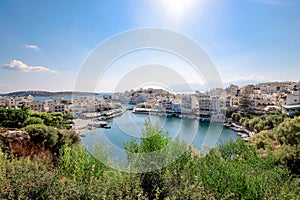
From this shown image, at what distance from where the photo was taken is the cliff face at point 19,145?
14.4ft

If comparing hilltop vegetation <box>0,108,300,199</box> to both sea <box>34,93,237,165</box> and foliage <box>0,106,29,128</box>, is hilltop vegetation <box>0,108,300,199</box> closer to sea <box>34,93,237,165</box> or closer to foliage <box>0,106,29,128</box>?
sea <box>34,93,237,165</box>

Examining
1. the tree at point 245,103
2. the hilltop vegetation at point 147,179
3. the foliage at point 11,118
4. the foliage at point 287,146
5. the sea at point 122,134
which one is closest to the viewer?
the hilltop vegetation at point 147,179

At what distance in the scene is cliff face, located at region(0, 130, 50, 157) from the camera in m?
4.39

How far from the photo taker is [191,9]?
3.91 m

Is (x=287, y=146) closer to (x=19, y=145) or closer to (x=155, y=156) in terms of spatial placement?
(x=155, y=156)

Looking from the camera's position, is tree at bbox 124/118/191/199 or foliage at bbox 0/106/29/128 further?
foliage at bbox 0/106/29/128

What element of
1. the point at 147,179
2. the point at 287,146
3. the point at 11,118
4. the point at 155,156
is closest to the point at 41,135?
the point at 11,118

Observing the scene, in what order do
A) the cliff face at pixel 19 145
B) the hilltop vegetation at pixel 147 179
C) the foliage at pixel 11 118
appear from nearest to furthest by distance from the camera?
the hilltop vegetation at pixel 147 179 → the cliff face at pixel 19 145 → the foliage at pixel 11 118

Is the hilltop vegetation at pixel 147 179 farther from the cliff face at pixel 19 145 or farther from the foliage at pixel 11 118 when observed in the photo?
the foliage at pixel 11 118

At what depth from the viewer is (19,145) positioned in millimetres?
4648

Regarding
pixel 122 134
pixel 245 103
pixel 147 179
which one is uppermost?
pixel 245 103

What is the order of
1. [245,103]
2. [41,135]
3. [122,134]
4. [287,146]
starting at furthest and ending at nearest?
[245,103] → [287,146] → [41,135] → [122,134]

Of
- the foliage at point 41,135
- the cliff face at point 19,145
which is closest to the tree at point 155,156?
the cliff face at point 19,145

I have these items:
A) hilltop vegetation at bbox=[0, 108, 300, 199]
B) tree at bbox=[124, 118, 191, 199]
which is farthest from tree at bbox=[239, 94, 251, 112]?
tree at bbox=[124, 118, 191, 199]
